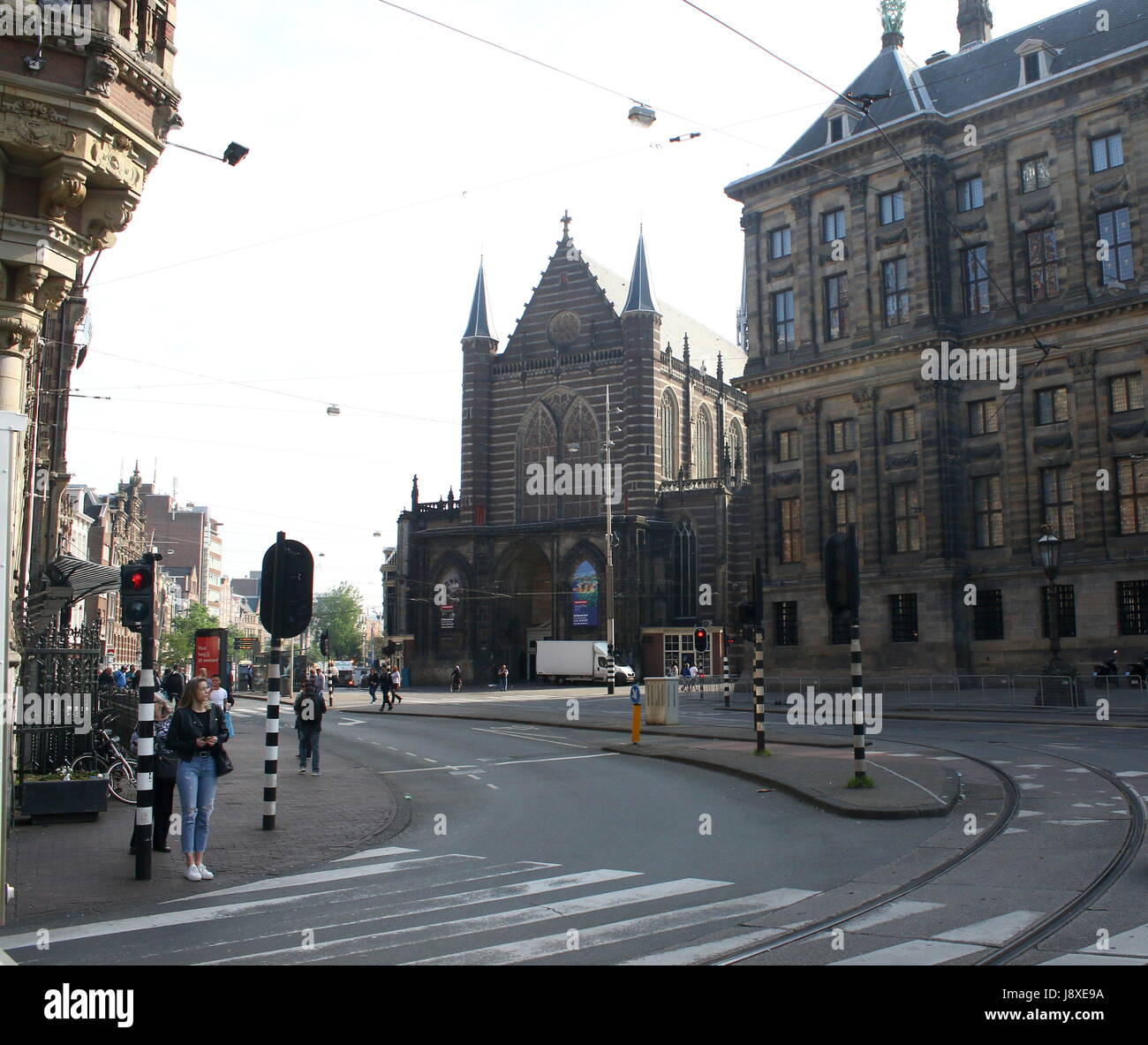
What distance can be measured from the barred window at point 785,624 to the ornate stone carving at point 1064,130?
2060 centimetres

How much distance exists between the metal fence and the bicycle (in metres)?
23.7

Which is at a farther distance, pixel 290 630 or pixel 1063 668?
pixel 1063 668

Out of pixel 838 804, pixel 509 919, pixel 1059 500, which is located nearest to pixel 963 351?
pixel 1059 500

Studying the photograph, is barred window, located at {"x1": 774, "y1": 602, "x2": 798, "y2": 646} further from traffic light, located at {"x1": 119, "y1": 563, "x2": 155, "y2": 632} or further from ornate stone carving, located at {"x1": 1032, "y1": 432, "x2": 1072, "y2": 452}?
traffic light, located at {"x1": 119, "y1": 563, "x2": 155, "y2": 632}

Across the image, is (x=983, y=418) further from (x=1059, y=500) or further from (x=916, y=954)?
(x=916, y=954)

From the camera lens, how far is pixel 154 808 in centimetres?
1088

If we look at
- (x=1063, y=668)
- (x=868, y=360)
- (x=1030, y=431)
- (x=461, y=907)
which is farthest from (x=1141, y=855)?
(x=868, y=360)

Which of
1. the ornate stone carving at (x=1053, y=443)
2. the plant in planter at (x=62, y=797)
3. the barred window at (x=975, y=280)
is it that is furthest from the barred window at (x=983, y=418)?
the plant in planter at (x=62, y=797)

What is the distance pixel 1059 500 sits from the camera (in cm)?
3862

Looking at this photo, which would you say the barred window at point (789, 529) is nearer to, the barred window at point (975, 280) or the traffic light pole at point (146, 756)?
the barred window at point (975, 280)

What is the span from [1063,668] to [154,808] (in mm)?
27540

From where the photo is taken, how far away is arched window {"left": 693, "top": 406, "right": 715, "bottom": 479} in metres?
75.1
